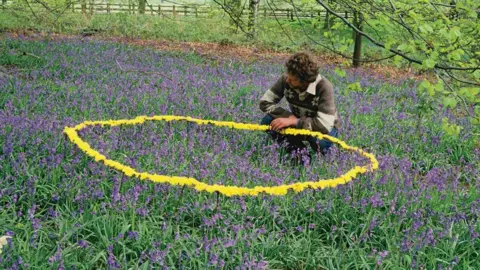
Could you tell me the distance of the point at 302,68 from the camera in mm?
5535

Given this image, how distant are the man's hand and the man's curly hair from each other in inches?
21.2

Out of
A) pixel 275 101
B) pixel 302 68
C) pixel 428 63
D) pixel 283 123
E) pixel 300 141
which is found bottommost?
pixel 300 141

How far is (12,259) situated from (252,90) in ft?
22.0

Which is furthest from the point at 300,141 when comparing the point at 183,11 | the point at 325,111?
the point at 183,11

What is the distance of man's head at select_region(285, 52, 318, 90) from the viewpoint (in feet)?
18.1

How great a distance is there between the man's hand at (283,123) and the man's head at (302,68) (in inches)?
17.9

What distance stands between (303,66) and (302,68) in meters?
0.02

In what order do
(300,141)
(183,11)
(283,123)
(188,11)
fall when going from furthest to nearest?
(183,11) < (188,11) < (300,141) < (283,123)

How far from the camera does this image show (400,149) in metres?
6.66

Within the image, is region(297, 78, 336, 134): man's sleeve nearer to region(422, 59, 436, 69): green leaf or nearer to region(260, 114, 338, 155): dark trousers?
region(260, 114, 338, 155): dark trousers

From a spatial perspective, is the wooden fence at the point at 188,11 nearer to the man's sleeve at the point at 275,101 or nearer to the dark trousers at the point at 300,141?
the man's sleeve at the point at 275,101

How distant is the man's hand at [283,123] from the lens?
19.2 feet

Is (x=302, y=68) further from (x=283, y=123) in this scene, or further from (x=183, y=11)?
(x=183, y=11)

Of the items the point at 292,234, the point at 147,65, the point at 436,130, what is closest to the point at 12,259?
the point at 292,234
